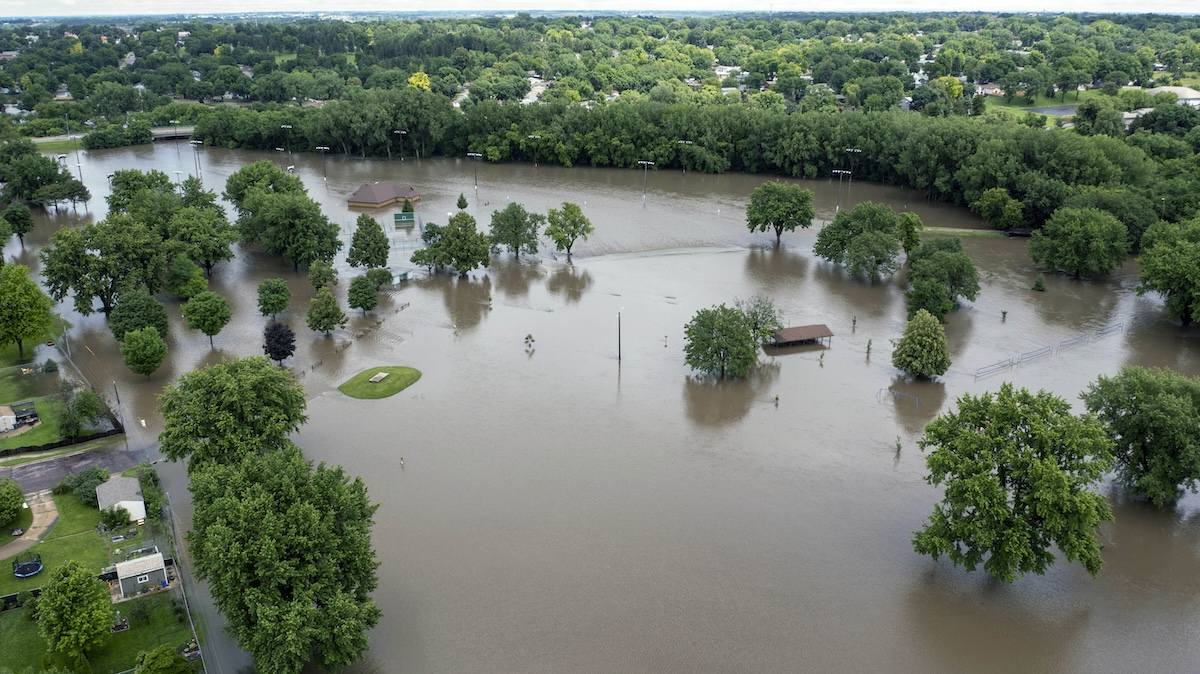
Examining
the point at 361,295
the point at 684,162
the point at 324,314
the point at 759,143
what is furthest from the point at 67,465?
the point at 759,143

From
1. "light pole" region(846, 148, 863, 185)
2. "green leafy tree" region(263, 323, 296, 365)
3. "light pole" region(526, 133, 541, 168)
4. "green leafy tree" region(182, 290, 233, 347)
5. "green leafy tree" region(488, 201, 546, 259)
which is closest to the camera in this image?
"green leafy tree" region(263, 323, 296, 365)

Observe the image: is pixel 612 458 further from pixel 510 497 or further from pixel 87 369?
pixel 87 369

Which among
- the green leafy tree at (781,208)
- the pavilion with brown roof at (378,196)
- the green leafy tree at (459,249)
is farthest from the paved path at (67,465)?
the green leafy tree at (781,208)

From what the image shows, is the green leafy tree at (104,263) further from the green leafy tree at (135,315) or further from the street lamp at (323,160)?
the street lamp at (323,160)

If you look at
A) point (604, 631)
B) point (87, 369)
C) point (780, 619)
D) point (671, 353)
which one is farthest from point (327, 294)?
point (780, 619)

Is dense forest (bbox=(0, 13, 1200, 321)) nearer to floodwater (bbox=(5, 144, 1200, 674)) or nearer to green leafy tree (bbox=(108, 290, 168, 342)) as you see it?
floodwater (bbox=(5, 144, 1200, 674))

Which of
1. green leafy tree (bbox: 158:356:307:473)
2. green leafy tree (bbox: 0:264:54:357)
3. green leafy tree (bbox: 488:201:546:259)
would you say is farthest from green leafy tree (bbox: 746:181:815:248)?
green leafy tree (bbox: 0:264:54:357)
